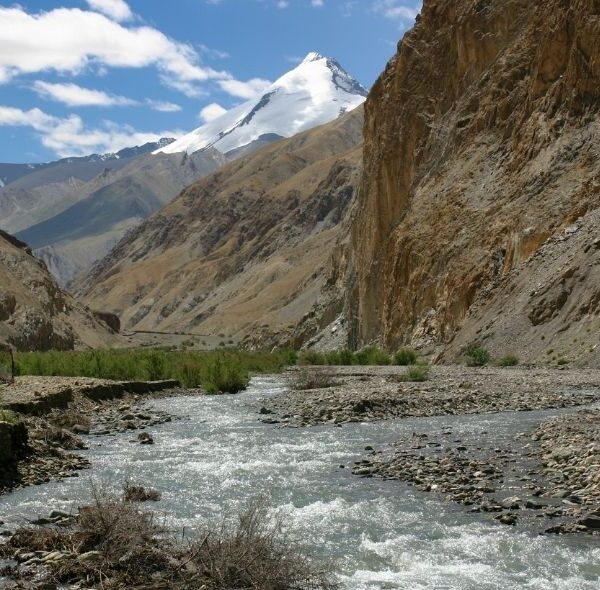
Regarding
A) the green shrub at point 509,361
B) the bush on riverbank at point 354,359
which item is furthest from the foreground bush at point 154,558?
the bush on riverbank at point 354,359

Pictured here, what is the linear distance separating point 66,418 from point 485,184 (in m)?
35.4

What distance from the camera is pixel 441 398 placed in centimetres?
2505

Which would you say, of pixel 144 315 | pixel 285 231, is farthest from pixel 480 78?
pixel 144 315

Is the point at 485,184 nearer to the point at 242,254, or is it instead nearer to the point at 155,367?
the point at 155,367

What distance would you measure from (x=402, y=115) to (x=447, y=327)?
23.4m

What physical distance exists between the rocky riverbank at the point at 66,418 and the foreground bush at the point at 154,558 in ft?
15.1

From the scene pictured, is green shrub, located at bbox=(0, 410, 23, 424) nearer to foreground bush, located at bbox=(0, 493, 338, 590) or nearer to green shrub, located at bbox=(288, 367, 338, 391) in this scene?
foreground bush, located at bbox=(0, 493, 338, 590)

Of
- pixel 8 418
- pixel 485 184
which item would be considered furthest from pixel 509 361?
pixel 8 418

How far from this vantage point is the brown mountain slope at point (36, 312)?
71.6m

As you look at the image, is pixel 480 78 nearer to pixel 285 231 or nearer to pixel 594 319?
pixel 594 319

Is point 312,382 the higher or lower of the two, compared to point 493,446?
lower

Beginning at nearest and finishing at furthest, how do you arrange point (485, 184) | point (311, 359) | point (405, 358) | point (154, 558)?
point (154, 558), point (405, 358), point (485, 184), point (311, 359)

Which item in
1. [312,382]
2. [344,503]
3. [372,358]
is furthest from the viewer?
[372,358]

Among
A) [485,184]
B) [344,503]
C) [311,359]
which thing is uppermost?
[485,184]
